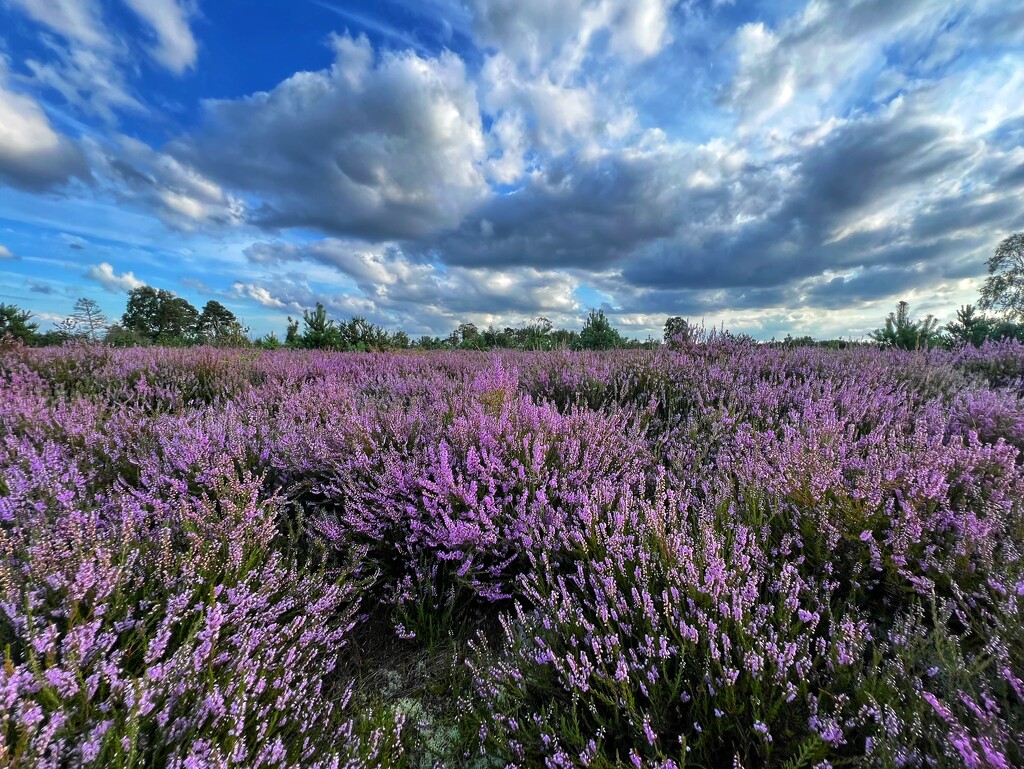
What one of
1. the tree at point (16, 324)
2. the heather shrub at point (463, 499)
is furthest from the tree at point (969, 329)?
the tree at point (16, 324)

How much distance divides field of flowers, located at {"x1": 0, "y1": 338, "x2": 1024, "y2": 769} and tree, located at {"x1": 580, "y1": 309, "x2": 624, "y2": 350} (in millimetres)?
8791

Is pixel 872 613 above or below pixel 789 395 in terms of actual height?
below

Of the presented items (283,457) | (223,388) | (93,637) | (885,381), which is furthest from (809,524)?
(223,388)

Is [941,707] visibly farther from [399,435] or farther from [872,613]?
[399,435]

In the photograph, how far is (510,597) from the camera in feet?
6.91

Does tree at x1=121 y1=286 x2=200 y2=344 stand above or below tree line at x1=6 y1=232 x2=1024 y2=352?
above

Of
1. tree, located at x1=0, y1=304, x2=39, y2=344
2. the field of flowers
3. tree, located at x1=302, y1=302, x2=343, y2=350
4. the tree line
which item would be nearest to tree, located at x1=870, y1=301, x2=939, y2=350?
the tree line

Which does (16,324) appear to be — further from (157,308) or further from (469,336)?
(157,308)

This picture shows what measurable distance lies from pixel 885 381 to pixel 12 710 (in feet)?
20.3

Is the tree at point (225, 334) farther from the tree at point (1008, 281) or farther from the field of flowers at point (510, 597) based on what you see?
the tree at point (1008, 281)

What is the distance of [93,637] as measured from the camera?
1341 mm

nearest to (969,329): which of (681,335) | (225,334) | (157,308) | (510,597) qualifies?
(681,335)

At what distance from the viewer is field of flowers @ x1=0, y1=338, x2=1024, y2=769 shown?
1216mm

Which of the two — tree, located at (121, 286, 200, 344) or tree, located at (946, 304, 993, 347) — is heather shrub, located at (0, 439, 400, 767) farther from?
tree, located at (121, 286, 200, 344)
